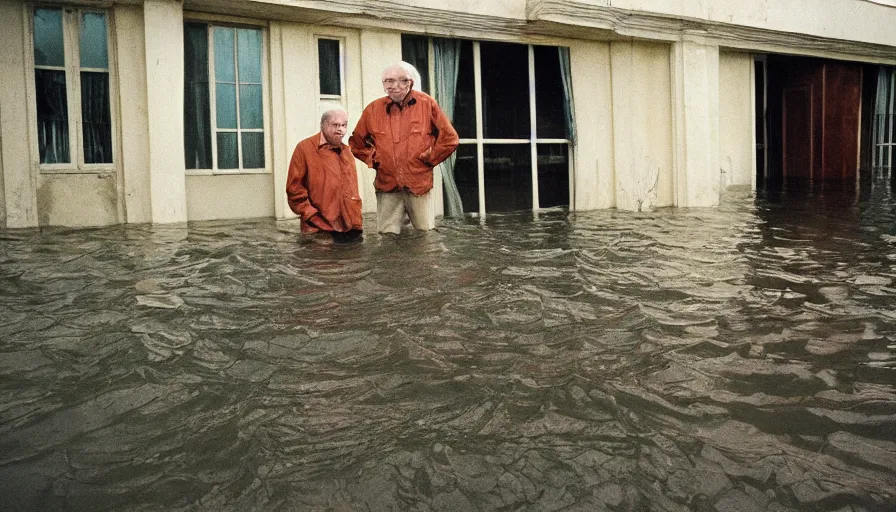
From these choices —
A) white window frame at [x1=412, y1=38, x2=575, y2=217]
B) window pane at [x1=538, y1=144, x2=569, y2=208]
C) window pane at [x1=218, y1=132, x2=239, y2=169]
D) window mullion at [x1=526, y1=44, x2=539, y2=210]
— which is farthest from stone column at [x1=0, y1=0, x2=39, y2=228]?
window pane at [x1=538, y1=144, x2=569, y2=208]

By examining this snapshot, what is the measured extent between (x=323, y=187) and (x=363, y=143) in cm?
61

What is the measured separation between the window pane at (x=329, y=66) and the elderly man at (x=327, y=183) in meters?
3.47

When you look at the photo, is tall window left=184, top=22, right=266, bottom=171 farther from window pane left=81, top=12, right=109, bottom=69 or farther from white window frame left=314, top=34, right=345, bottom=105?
window pane left=81, top=12, right=109, bottom=69

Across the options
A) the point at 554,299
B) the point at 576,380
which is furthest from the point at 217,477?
the point at 554,299

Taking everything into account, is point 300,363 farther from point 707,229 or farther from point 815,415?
point 707,229

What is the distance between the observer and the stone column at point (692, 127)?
14.9 m

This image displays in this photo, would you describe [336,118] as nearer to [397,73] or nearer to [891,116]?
[397,73]

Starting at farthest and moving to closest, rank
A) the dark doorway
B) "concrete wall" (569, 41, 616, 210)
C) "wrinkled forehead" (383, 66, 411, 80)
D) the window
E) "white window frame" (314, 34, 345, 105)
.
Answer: the dark doorway < "concrete wall" (569, 41, 616, 210) < "white window frame" (314, 34, 345, 105) < the window < "wrinkled forehead" (383, 66, 411, 80)

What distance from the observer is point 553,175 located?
48.4ft

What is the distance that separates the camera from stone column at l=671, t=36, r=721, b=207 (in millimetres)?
14930

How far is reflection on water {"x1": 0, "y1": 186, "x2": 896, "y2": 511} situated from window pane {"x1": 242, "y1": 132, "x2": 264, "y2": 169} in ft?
15.4

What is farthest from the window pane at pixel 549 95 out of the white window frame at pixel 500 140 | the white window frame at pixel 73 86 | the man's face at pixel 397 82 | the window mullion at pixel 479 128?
the white window frame at pixel 73 86

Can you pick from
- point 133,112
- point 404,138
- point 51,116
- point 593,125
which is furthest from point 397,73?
point 593,125

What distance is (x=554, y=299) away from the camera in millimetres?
5684
